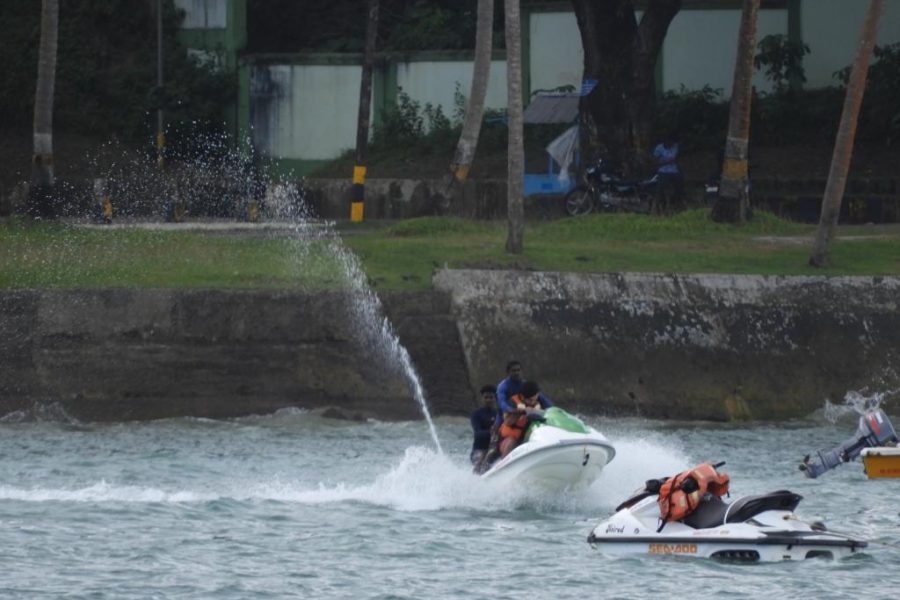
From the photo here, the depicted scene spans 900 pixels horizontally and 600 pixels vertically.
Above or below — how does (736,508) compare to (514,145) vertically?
below

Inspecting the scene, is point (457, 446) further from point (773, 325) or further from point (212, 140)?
point (212, 140)

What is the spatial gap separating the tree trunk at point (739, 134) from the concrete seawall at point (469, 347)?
3704 mm

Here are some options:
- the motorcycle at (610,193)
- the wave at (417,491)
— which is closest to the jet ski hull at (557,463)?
the wave at (417,491)

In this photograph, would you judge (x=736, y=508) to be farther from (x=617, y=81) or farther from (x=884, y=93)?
(x=884, y=93)

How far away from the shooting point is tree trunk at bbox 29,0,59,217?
3038 cm

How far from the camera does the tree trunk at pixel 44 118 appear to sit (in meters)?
30.4

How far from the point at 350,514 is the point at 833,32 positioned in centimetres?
2164

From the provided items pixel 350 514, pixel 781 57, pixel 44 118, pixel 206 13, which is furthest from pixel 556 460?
pixel 206 13

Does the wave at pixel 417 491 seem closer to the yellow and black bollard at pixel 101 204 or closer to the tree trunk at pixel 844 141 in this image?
the tree trunk at pixel 844 141

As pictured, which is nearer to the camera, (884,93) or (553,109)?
(884,93)

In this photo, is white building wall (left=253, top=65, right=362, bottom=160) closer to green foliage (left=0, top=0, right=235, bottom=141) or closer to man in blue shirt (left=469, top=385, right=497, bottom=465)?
green foliage (left=0, top=0, right=235, bottom=141)

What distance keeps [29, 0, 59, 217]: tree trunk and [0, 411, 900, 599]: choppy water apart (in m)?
8.99

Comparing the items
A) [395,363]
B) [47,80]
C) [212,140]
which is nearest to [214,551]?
[395,363]

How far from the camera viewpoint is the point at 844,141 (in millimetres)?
25250
